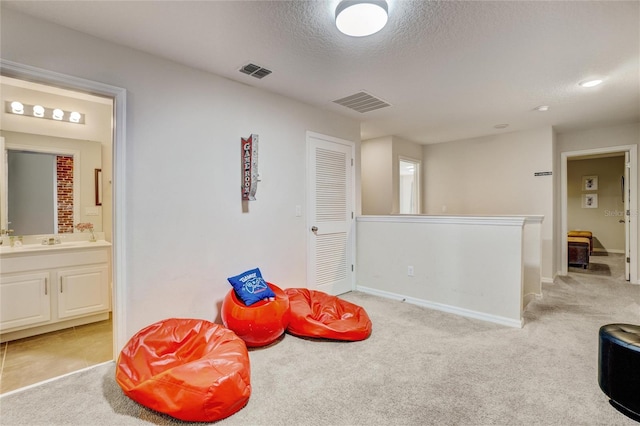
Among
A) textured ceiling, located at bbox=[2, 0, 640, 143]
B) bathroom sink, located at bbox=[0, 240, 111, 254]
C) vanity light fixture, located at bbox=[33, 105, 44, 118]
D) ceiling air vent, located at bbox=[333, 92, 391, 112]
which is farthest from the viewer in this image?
ceiling air vent, located at bbox=[333, 92, 391, 112]

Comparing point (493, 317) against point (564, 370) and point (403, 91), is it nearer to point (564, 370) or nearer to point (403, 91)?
point (564, 370)

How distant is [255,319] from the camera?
7.75 feet

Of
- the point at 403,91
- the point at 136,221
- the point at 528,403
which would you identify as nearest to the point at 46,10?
the point at 136,221

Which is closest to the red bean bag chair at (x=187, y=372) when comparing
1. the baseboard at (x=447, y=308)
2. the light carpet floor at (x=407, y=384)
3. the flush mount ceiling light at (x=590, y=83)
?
the light carpet floor at (x=407, y=384)

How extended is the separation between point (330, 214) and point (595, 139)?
14.9ft

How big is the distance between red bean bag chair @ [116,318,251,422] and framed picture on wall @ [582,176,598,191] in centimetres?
929

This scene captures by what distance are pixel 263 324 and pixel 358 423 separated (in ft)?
3.48

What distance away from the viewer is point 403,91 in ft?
10.4

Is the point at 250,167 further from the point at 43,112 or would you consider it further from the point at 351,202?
the point at 43,112

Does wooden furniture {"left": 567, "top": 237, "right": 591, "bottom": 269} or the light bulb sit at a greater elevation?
the light bulb

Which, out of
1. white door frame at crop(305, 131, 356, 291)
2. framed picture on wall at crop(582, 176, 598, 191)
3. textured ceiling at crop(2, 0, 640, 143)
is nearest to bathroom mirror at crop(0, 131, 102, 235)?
textured ceiling at crop(2, 0, 640, 143)

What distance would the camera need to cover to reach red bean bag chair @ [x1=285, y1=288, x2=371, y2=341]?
255cm

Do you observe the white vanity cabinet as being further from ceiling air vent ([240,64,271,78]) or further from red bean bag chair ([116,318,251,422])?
ceiling air vent ([240,64,271,78])

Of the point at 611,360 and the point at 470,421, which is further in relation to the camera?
the point at 611,360
